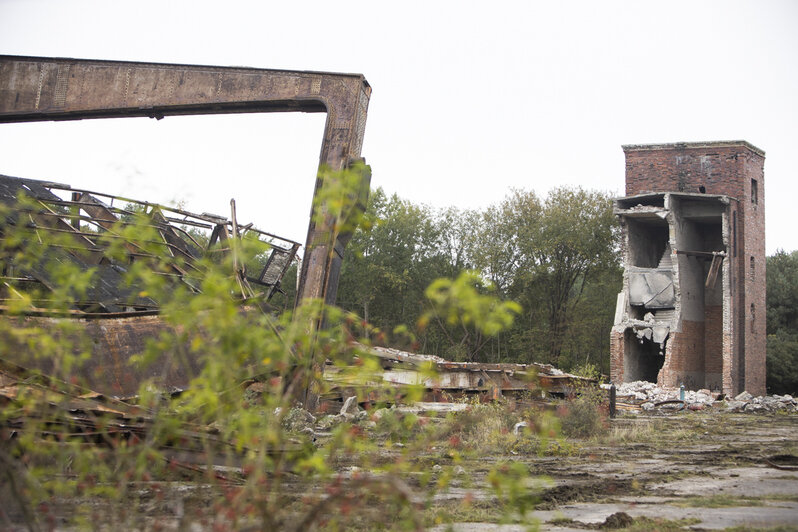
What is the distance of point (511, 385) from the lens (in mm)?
17688

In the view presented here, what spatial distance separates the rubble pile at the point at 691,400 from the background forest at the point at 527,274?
261 inches

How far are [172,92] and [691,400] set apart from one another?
20.0 m

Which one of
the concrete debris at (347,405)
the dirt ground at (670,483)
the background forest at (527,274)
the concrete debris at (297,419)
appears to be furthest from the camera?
the background forest at (527,274)

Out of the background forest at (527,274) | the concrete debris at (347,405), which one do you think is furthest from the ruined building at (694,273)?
the concrete debris at (347,405)

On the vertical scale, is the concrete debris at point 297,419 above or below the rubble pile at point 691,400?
below

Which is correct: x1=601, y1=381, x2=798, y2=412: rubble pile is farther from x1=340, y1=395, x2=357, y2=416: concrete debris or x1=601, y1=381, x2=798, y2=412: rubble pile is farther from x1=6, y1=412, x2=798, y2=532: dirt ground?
x1=340, y1=395, x2=357, y2=416: concrete debris

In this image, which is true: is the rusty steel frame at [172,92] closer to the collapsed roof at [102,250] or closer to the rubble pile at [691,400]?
the collapsed roof at [102,250]

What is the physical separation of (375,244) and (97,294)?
33112 millimetres

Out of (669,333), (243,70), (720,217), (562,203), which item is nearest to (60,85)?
(243,70)

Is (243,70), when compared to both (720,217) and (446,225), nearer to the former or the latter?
(720,217)

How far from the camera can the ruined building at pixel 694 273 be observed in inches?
1093

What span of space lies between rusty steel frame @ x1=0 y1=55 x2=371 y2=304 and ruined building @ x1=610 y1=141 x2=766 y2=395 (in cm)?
2002

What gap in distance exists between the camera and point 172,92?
10.7m

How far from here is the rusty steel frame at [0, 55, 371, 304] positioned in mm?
10188
